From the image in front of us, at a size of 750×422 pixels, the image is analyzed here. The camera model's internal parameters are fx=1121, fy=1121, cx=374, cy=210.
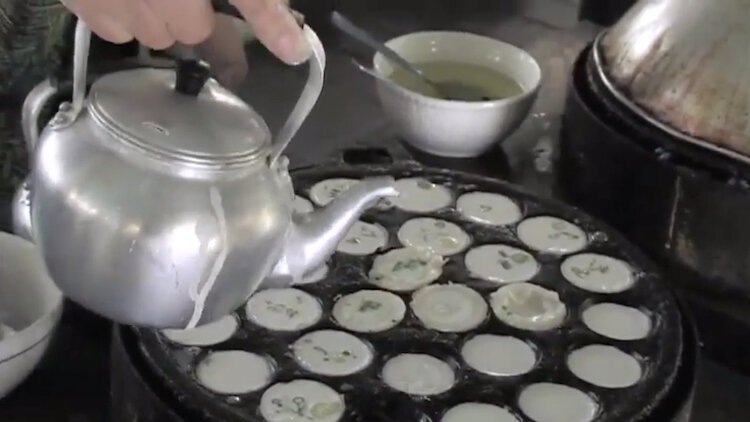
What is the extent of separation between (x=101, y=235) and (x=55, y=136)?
8 centimetres

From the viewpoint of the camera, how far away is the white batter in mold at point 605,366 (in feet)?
2.77

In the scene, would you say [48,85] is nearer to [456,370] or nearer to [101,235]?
[101,235]

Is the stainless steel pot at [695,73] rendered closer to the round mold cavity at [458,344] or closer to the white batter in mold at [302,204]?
the round mold cavity at [458,344]

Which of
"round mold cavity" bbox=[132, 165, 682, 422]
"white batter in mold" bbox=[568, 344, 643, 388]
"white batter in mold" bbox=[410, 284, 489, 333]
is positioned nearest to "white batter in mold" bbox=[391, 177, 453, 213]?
"round mold cavity" bbox=[132, 165, 682, 422]

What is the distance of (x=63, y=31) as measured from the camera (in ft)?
3.45

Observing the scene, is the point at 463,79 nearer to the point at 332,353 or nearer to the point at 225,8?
the point at 332,353

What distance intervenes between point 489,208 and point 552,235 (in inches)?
2.7

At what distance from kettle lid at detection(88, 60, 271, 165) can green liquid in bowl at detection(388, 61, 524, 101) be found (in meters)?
0.58

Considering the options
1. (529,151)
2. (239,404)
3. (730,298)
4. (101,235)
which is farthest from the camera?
(529,151)

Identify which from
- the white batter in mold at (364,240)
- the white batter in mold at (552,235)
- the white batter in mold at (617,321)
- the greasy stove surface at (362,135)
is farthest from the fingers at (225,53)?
the white batter in mold at (617,321)

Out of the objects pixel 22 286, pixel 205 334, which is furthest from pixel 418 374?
pixel 22 286

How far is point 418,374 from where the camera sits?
0.83 m

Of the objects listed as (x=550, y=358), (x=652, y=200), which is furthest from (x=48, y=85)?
(x=652, y=200)

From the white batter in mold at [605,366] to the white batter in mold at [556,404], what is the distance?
23 mm
